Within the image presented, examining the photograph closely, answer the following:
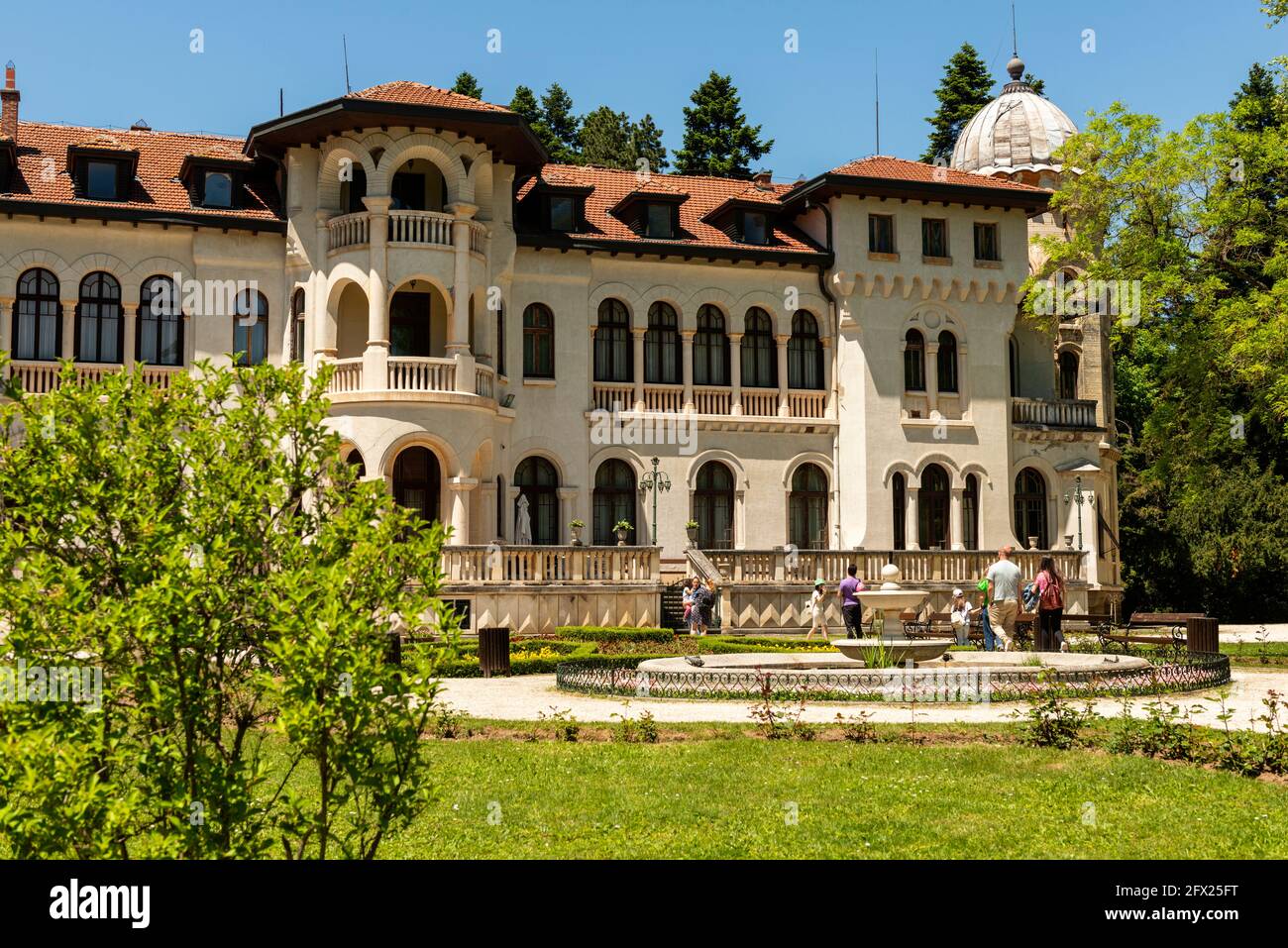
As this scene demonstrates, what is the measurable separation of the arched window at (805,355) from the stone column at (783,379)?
345 mm

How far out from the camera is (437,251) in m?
31.4

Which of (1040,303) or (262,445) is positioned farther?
(1040,303)

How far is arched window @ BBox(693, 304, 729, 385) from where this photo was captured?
36219 millimetres

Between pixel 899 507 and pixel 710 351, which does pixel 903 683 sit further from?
pixel 710 351

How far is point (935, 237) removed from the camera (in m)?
37.1

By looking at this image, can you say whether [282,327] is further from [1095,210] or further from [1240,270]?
[1240,270]

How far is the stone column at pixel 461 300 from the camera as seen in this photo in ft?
102

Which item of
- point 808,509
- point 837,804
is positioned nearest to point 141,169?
point 808,509

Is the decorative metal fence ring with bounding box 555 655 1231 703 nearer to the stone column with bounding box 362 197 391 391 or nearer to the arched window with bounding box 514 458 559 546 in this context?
the stone column with bounding box 362 197 391 391

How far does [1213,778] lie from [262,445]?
8230 mm

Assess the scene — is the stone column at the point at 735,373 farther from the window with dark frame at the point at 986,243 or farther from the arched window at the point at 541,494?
the window with dark frame at the point at 986,243

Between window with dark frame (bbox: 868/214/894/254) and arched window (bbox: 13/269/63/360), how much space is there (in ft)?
70.1
